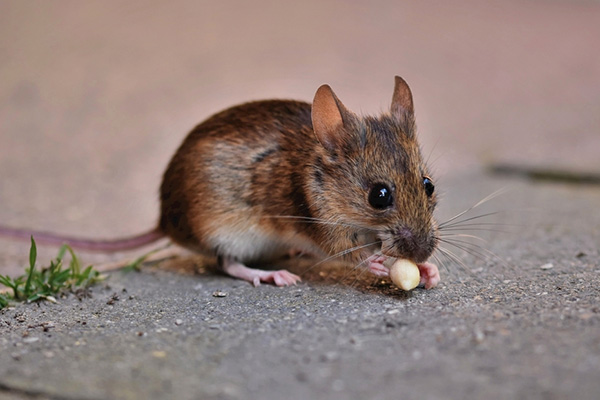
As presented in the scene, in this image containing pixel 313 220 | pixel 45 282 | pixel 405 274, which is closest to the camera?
pixel 405 274

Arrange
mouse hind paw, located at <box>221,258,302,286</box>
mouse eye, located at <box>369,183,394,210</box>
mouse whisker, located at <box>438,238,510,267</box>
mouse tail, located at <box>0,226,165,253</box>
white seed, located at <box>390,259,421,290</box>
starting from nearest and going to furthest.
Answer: white seed, located at <box>390,259,421,290</box>, mouse eye, located at <box>369,183,394,210</box>, mouse hind paw, located at <box>221,258,302,286</box>, mouse whisker, located at <box>438,238,510,267</box>, mouse tail, located at <box>0,226,165,253</box>

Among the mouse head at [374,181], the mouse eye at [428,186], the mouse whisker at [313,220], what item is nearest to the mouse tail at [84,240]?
the mouse whisker at [313,220]

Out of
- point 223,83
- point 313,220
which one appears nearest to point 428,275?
point 313,220

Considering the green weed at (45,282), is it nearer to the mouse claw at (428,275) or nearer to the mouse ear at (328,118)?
the mouse ear at (328,118)

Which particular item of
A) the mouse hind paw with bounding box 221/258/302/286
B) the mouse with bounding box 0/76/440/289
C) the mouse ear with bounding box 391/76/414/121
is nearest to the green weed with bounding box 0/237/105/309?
the mouse with bounding box 0/76/440/289

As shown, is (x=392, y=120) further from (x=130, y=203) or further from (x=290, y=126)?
(x=130, y=203)

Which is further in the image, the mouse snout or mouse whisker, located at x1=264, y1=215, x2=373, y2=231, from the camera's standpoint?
mouse whisker, located at x1=264, y1=215, x2=373, y2=231

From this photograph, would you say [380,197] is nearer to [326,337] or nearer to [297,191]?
[297,191]

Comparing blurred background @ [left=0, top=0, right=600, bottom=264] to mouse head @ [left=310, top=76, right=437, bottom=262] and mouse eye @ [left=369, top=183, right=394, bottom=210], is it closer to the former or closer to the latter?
mouse head @ [left=310, top=76, right=437, bottom=262]
